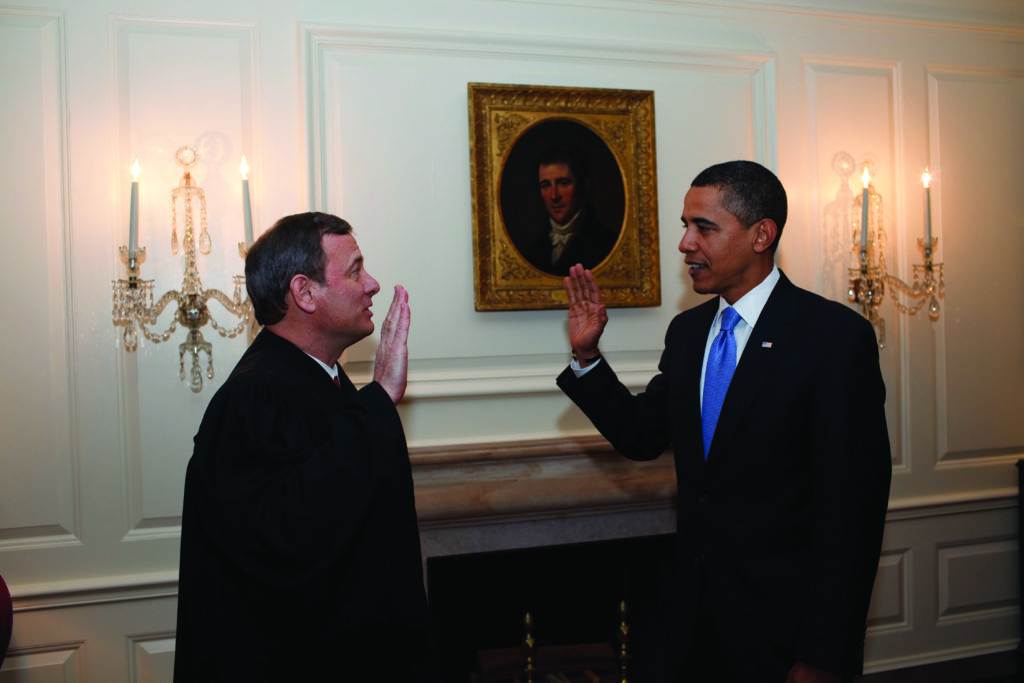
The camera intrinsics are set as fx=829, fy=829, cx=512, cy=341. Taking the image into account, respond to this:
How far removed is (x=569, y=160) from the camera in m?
3.15

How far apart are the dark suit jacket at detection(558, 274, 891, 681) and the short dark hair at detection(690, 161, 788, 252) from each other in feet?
0.75

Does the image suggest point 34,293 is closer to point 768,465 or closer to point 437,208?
point 437,208

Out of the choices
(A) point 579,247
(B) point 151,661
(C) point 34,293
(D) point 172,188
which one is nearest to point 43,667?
(B) point 151,661

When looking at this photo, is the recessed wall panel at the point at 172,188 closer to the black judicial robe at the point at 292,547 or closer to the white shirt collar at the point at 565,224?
the white shirt collar at the point at 565,224

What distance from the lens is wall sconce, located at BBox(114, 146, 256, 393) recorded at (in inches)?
108

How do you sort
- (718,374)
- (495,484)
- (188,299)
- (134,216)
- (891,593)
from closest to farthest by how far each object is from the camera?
(718,374) < (134,216) < (188,299) < (495,484) < (891,593)

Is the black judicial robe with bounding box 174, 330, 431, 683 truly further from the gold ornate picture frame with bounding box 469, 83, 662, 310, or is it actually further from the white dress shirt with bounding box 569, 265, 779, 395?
the gold ornate picture frame with bounding box 469, 83, 662, 310

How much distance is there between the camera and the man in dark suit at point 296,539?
5.35ft

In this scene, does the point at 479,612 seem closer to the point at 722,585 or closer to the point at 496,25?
the point at 722,585

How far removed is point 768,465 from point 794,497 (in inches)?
3.9

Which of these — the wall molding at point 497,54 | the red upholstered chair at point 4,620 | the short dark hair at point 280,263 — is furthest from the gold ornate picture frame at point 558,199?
the red upholstered chair at point 4,620

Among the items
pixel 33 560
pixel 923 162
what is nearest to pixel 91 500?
pixel 33 560

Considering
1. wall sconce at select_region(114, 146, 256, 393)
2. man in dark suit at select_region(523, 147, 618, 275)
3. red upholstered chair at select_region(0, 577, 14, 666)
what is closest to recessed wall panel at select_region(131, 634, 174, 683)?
red upholstered chair at select_region(0, 577, 14, 666)

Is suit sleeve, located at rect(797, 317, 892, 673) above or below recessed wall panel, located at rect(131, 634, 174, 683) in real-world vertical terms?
above
